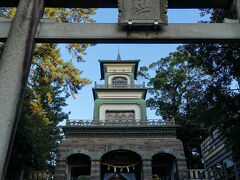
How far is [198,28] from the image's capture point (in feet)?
16.5

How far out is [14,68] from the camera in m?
4.32

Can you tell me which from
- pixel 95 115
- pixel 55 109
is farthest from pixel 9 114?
A: pixel 55 109

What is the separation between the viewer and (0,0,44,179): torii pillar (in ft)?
12.7

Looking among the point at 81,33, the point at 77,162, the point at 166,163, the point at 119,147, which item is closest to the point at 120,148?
the point at 119,147

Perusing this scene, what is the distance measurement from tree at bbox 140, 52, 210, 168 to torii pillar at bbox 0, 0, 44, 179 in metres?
19.0

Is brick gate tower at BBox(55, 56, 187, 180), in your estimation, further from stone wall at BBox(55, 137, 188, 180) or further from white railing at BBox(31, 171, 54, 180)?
white railing at BBox(31, 171, 54, 180)

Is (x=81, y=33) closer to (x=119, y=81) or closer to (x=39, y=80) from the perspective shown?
(x=39, y=80)

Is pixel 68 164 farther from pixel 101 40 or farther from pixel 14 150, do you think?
pixel 101 40

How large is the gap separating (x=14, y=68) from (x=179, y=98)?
22.5m

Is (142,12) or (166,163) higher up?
(142,12)

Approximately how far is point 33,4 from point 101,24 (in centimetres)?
157

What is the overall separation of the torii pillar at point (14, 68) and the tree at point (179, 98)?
19.0m

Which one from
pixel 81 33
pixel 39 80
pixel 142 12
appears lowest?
pixel 81 33

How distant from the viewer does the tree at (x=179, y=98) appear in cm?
2245
